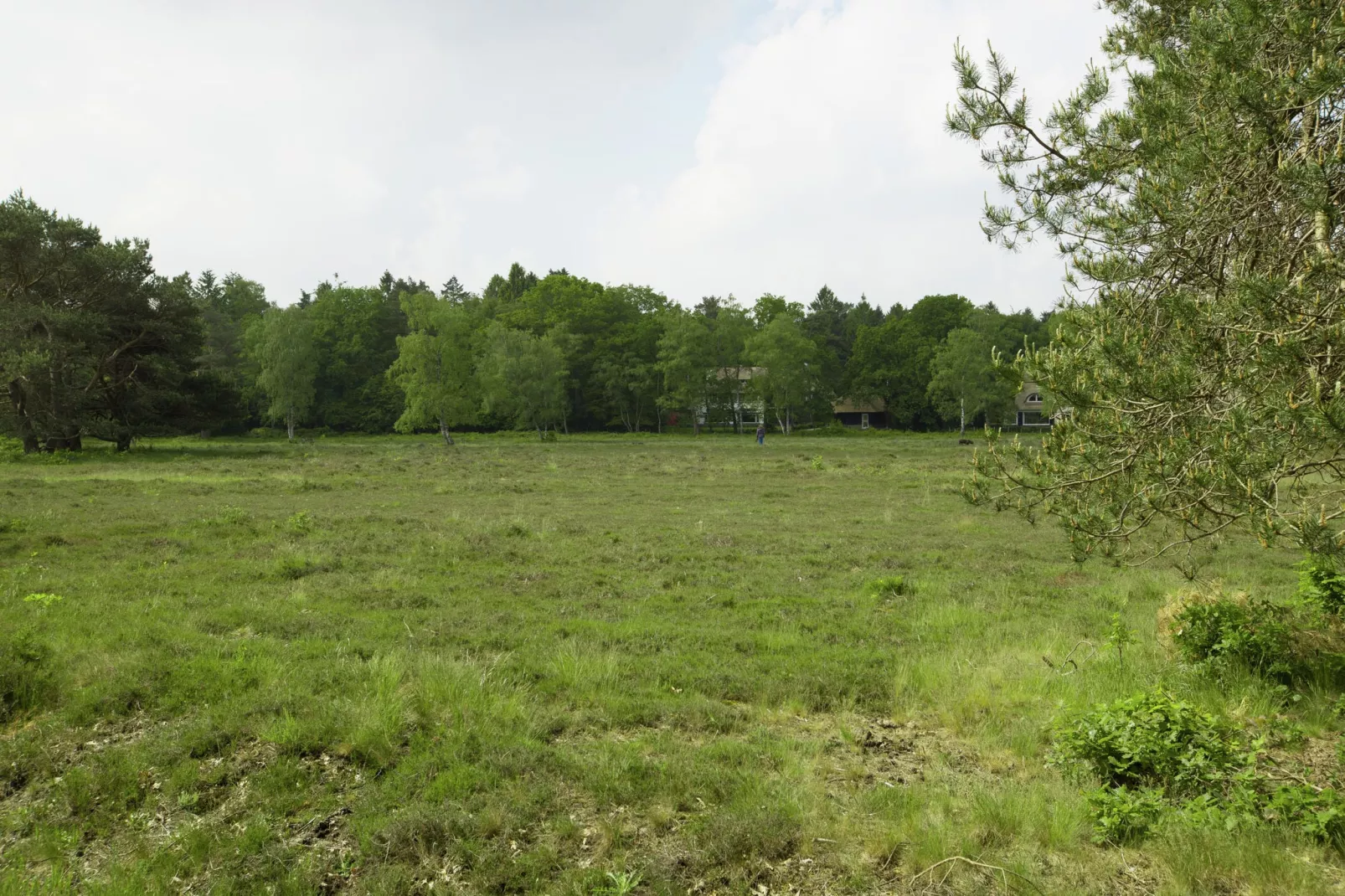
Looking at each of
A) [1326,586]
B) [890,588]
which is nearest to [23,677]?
[890,588]

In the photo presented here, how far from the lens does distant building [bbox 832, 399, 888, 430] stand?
293 ft

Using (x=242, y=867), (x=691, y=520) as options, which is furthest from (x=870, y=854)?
(x=691, y=520)

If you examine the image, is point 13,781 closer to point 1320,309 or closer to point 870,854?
point 870,854

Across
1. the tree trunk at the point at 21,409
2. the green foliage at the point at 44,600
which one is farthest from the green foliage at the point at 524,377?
the green foliage at the point at 44,600

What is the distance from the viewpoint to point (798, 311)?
9131 cm

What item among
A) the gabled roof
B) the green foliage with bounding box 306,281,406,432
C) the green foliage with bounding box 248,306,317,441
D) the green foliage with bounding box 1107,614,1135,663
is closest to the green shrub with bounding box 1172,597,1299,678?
the green foliage with bounding box 1107,614,1135,663

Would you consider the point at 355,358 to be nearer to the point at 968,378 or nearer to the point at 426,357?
the point at 426,357

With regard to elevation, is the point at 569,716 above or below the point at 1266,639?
below

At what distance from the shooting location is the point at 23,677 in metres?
7.58

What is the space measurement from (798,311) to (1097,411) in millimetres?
87924

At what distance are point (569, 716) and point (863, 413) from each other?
8830 cm

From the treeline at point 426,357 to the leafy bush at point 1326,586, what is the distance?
45.1m

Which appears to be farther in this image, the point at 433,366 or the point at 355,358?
the point at 355,358

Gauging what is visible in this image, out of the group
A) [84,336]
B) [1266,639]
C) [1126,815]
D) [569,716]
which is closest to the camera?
[1126,815]
